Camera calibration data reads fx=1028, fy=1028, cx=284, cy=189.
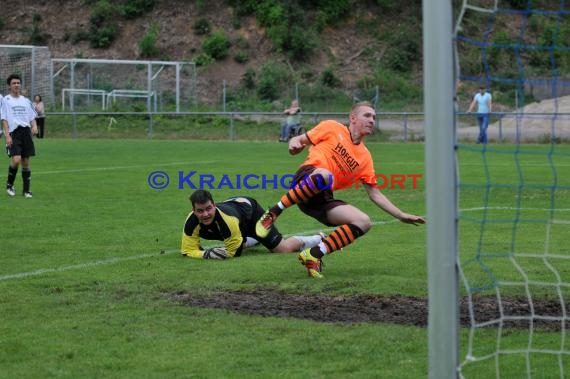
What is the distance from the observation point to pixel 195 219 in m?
10.1

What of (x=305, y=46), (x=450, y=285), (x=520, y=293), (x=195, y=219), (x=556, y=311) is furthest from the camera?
(x=305, y=46)

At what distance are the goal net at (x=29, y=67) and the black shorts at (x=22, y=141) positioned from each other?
26.6 metres

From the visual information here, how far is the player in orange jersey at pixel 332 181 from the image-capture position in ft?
30.1

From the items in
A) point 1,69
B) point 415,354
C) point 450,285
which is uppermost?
point 1,69

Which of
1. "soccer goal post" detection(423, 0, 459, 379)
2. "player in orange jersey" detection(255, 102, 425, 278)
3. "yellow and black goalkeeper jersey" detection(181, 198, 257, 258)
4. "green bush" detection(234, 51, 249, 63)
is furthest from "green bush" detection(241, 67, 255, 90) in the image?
"soccer goal post" detection(423, 0, 459, 379)

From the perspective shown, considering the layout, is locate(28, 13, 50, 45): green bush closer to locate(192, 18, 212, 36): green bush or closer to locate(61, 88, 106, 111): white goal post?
locate(192, 18, 212, 36): green bush

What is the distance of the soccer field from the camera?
6.00 m

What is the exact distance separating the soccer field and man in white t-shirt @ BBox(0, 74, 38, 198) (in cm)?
89

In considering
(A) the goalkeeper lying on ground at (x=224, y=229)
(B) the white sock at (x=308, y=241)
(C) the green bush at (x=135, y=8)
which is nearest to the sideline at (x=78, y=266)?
(A) the goalkeeper lying on ground at (x=224, y=229)

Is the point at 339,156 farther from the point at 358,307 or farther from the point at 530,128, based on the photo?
the point at 530,128

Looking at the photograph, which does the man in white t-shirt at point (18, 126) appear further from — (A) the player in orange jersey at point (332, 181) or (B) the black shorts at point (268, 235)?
(A) the player in orange jersey at point (332, 181)

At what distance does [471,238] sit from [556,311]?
13.5 feet

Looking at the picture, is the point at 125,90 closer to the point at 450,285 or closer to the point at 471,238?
the point at 471,238

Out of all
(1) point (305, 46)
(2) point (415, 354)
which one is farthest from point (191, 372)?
(1) point (305, 46)
